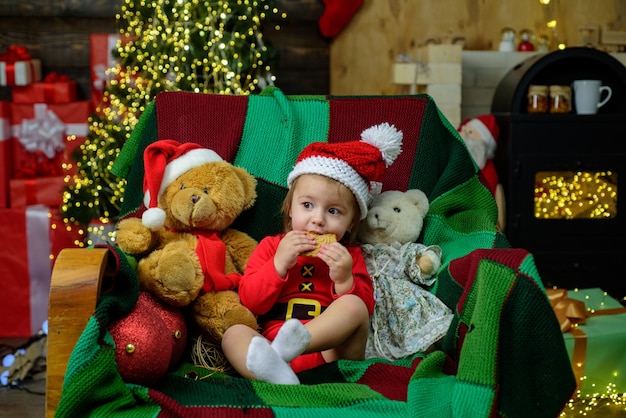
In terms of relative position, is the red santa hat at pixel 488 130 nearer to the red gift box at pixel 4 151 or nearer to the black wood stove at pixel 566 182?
the black wood stove at pixel 566 182

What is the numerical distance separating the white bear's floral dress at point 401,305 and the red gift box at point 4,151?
1.90 meters

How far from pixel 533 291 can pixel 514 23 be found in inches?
106

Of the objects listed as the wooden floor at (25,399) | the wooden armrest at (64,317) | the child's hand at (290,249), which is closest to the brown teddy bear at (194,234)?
the child's hand at (290,249)

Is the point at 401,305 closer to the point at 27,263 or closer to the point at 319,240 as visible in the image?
the point at 319,240

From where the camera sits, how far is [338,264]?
5.16 ft

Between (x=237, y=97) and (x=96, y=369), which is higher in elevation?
(x=237, y=97)

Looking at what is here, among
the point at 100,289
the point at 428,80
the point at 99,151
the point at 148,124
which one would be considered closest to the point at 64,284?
the point at 100,289

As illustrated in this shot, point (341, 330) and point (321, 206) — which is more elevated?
point (321, 206)

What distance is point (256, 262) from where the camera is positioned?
1.67 meters

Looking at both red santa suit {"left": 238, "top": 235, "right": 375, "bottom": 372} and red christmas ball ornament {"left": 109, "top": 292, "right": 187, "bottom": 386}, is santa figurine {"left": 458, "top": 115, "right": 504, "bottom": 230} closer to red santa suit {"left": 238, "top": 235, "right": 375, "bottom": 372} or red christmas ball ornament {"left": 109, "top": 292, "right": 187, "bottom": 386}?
red santa suit {"left": 238, "top": 235, "right": 375, "bottom": 372}

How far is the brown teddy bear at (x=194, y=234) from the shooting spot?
4.84 feet

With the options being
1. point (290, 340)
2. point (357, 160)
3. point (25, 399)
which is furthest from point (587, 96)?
point (25, 399)

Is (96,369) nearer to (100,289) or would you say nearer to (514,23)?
(100,289)

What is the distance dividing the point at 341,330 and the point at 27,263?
A: 1.95 metres
